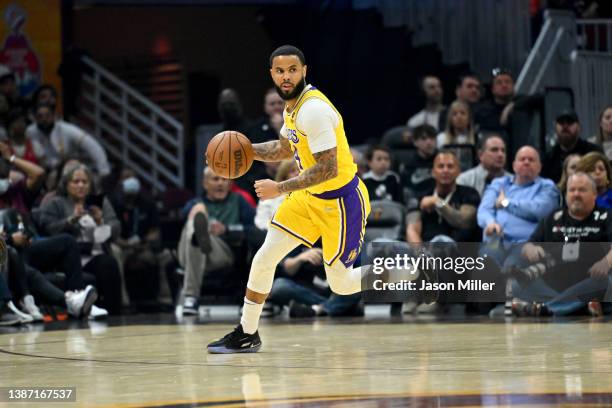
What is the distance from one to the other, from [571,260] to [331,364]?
13.2 feet

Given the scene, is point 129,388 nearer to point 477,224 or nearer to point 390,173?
point 477,224

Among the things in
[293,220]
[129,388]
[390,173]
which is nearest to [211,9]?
[390,173]

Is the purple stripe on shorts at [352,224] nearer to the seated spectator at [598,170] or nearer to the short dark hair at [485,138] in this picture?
the seated spectator at [598,170]

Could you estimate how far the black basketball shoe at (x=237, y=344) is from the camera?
7.96 meters

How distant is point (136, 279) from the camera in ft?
45.6

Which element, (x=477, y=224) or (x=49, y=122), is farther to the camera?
(x=49, y=122)

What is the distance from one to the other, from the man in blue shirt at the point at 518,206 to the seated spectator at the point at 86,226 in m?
3.72

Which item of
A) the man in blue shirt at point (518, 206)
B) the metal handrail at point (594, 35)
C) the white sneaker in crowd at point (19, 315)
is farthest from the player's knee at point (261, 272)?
the metal handrail at point (594, 35)

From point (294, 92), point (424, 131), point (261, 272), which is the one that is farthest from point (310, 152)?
point (424, 131)

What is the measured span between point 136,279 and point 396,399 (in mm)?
8593

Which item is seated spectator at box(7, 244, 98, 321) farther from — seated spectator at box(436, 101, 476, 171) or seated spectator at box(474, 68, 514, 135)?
seated spectator at box(474, 68, 514, 135)

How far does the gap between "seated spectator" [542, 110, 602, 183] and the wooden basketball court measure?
222 cm

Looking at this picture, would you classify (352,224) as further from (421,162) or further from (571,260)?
(421,162)

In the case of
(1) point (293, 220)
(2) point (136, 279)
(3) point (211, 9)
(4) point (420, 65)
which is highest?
(3) point (211, 9)
